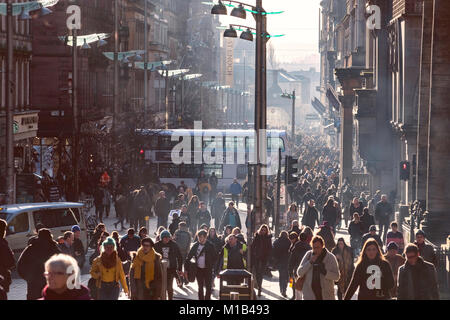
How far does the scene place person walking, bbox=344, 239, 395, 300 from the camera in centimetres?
1442

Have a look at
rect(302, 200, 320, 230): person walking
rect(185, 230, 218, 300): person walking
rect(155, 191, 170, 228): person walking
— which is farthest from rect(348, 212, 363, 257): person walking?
rect(155, 191, 170, 228): person walking

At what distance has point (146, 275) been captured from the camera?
16438 mm

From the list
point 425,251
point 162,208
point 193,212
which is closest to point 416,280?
point 425,251

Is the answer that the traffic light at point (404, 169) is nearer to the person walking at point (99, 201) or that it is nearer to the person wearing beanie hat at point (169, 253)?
the person walking at point (99, 201)

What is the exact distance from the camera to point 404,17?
43.9m

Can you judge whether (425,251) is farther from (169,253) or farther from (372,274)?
(372,274)

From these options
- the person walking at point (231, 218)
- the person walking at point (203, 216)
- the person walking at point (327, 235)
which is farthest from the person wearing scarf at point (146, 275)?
the person walking at point (203, 216)

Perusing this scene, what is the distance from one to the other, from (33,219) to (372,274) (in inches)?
481

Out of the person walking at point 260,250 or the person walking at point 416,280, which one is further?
the person walking at point 260,250

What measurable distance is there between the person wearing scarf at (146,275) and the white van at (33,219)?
8.49 m

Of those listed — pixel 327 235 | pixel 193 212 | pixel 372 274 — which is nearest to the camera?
pixel 372 274

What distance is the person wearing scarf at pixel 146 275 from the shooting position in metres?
16.4

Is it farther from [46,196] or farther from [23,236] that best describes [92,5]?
[23,236]

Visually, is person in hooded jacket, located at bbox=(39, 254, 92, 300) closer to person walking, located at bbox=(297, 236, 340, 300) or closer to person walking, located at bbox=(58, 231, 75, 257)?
person walking, located at bbox=(297, 236, 340, 300)
